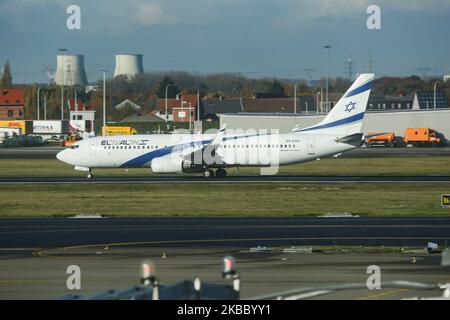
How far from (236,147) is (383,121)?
192 ft

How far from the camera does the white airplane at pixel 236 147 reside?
206 ft

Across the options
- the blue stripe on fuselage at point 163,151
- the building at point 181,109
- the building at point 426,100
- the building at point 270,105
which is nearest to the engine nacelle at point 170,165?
the blue stripe on fuselage at point 163,151

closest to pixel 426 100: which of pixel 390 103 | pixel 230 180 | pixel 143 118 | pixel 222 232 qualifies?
pixel 390 103

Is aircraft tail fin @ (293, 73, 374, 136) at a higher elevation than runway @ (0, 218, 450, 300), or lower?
higher

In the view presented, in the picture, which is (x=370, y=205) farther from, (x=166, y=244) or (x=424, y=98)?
(x=424, y=98)

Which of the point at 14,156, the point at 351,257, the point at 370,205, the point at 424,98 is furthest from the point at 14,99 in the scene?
the point at 351,257

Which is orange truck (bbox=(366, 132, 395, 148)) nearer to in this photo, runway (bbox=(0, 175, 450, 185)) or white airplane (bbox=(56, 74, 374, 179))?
white airplane (bbox=(56, 74, 374, 179))

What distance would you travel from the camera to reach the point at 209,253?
29.2 m

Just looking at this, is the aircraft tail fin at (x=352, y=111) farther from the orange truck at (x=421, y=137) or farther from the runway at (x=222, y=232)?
the orange truck at (x=421, y=137)

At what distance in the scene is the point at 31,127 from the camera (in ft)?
472

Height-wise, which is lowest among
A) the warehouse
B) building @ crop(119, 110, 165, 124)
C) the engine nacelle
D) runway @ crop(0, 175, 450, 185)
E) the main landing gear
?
runway @ crop(0, 175, 450, 185)

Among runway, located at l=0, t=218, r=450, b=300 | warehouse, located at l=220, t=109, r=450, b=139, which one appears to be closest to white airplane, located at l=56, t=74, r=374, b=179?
runway, located at l=0, t=218, r=450, b=300

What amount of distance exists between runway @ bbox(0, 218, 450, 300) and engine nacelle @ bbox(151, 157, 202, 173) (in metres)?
22.3

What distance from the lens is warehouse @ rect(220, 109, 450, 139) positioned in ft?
381
